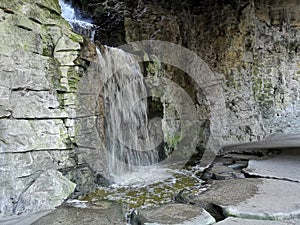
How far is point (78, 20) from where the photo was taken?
18.2 ft

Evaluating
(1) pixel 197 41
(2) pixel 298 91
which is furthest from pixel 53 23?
(2) pixel 298 91

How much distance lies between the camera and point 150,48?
17.1ft

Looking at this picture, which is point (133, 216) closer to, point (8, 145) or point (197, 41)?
point (8, 145)

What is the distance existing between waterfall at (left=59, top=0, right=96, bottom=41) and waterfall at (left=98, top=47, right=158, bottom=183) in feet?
3.83

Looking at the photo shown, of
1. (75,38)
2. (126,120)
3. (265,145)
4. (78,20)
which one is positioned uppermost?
(78,20)

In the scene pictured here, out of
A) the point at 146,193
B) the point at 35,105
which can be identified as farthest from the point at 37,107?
the point at 146,193

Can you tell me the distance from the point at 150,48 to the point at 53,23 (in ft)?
8.46

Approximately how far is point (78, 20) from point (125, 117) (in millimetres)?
2613

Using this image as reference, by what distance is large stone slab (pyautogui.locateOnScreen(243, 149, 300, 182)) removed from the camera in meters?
2.73

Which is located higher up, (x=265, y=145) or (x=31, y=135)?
(x=31, y=135)

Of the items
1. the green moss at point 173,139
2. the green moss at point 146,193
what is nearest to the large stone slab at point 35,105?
the green moss at point 146,193

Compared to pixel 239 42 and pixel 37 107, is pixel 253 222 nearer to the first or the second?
pixel 37 107

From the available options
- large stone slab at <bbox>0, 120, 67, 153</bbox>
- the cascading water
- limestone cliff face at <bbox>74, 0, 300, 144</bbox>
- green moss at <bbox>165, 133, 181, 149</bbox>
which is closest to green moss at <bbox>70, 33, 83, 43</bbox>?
the cascading water

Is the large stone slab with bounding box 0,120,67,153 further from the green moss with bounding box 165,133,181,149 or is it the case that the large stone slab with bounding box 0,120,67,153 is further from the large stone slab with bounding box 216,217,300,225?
the green moss with bounding box 165,133,181,149
